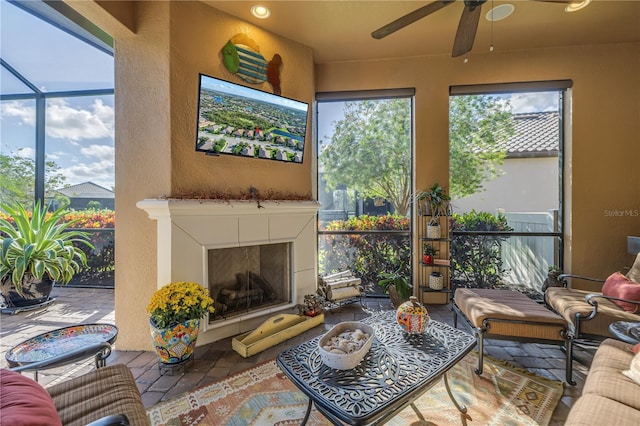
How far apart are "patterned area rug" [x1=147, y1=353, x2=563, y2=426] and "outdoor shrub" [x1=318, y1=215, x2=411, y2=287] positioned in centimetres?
178

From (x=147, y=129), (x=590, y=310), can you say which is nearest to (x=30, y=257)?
(x=147, y=129)

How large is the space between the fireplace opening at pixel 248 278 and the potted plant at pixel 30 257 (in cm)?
238

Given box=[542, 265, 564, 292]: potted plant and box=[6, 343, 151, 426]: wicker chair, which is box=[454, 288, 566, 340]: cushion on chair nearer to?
box=[542, 265, 564, 292]: potted plant

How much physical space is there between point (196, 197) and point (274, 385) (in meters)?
1.65

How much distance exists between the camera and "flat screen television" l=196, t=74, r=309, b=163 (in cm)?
250

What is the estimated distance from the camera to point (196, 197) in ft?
7.88

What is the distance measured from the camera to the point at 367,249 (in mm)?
3785

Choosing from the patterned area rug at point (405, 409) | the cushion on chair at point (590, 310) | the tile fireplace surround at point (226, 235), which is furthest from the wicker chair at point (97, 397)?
the cushion on chair at point (590, 310)

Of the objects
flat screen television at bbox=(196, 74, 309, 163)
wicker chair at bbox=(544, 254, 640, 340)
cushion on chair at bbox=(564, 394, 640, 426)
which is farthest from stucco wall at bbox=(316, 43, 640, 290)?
cushion on chair at bbox=(564, 394, 640, 426)

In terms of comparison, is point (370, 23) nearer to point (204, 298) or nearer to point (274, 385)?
point (204, 298)

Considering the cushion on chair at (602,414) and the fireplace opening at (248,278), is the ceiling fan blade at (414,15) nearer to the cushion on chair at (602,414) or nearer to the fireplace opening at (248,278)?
the fireplace opening at (248,278)

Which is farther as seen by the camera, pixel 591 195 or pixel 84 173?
pixel 84 173

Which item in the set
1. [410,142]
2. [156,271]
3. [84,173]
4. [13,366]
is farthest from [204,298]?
[84,173]

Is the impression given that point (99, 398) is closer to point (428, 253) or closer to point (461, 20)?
point (428, 253)
